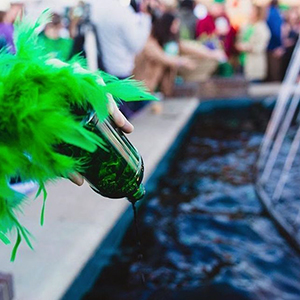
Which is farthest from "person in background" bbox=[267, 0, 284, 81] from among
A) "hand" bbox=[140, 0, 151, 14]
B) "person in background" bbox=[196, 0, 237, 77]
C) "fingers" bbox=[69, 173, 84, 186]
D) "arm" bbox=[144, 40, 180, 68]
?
"fingers" bbox=[69, 173, 84, 186]

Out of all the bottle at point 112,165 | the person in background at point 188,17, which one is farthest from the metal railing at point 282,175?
the person in background at point 188,17

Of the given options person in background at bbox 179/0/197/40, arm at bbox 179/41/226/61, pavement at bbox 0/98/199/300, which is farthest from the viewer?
→ person in background at bbox 179/0/197/40

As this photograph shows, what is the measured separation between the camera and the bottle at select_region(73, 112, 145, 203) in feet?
3.84

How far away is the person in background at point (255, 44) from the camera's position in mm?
10492

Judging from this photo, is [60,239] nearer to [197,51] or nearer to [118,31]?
[118,31]

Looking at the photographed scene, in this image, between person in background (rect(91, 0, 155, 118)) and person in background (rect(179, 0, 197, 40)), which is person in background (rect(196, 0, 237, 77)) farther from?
person in background (rect(91, 0, 155, 118))

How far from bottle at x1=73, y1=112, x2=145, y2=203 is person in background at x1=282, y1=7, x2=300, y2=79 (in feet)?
33.3

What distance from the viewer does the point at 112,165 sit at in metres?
1.25

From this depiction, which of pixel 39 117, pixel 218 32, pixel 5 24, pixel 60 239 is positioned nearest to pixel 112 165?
pixel 39 117

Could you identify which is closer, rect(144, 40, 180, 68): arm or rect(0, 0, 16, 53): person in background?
rect(0, 0, 16, 53): person in background

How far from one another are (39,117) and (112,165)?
0.92 feet

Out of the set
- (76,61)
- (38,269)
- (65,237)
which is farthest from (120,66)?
(76,61)

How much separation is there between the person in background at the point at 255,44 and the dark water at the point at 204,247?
188 inches

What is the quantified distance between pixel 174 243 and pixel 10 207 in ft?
10.1
